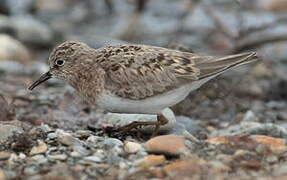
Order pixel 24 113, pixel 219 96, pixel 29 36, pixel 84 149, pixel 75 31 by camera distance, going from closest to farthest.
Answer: pixel 84 149
pixel 24 113
pixel 219 96
pixel 29 36
pixel 75 31

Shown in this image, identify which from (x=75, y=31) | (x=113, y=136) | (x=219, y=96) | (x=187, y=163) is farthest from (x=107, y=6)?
(x=187, y=163)

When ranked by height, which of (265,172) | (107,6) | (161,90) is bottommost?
(265,172)

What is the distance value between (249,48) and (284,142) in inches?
195

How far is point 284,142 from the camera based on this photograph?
22.8 feet

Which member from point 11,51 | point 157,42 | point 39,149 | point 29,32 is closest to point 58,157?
point 39,149

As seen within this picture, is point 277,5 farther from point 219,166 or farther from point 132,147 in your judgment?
point 219,166

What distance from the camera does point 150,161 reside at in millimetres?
6051

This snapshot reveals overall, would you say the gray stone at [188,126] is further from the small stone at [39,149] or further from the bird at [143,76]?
the small stone at [39,149]

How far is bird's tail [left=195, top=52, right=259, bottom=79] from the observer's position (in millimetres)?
7215

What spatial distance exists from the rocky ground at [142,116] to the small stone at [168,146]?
11 mm

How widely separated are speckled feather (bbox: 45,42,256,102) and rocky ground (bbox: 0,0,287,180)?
0.56 m

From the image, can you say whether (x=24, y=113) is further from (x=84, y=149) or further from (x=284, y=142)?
(x=284, y=142)

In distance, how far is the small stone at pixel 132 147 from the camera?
640 centimetres

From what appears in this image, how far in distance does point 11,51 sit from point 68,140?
625 cm
